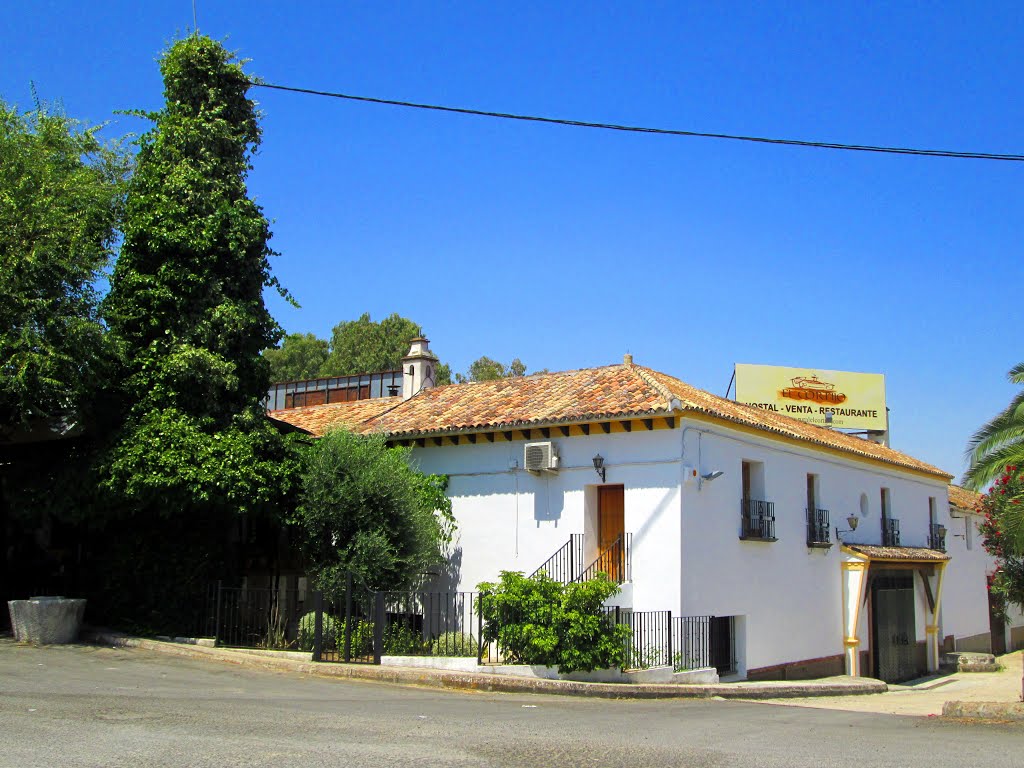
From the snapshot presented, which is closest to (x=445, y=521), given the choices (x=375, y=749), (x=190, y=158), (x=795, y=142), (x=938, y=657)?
(x=190, y=158)

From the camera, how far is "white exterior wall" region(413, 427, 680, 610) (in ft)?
57.2

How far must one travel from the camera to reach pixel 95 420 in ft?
58.4

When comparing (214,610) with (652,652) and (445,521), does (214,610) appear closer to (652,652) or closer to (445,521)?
(445,521)

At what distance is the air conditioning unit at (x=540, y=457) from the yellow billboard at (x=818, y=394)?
17241 millimetres

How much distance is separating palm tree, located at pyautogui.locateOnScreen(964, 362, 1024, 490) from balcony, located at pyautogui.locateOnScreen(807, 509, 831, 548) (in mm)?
3168

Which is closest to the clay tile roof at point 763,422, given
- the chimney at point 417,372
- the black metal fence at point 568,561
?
the black metal fence at point 568,561

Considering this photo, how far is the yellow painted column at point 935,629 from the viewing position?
25.7 metres

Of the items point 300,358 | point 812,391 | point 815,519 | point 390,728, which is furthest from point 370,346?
point 390,728

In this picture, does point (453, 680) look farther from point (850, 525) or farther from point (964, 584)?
point (964, 584)

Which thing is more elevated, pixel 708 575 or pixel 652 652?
pixel 708 575

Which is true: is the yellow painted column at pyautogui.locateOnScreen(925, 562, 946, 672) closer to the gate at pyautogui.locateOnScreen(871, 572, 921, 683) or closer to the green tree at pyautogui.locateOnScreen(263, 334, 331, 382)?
the gate at pyautogui.locateOnScreen(871, 572, 921, 683)

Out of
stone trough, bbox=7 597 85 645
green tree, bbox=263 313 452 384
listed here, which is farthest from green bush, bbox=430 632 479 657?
green tree, bbox=263 313 452 384

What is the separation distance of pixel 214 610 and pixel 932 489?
70.3ft

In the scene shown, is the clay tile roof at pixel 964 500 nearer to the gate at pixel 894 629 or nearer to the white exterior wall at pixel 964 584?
the white exterior wall at pixel 964 584
